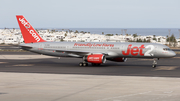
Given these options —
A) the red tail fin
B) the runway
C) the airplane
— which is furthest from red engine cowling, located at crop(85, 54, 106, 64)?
the red tail fin

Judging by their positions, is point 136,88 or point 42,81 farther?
point 42,81

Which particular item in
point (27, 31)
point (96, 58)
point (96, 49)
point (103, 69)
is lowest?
point (103, 69)

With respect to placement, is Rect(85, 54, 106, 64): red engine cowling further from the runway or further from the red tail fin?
the red tail fin

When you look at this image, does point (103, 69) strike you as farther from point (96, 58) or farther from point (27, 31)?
point (27, 31)

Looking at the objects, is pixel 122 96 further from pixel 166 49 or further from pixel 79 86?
pixel 166 49

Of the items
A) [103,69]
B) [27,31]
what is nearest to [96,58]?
[103,69]

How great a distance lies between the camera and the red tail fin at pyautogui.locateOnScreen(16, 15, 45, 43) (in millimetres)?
47750

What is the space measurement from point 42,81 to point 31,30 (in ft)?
72.9

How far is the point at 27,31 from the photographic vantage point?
47781mm

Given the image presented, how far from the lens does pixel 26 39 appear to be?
47.8 m

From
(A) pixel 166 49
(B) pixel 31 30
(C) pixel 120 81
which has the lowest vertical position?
(C) pixel 120 81

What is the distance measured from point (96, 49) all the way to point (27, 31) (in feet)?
42.2

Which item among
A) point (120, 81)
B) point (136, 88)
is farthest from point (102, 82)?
point (136, 88)

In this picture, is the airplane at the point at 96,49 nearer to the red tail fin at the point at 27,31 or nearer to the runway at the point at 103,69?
the red tail fin at the point at 27,31
